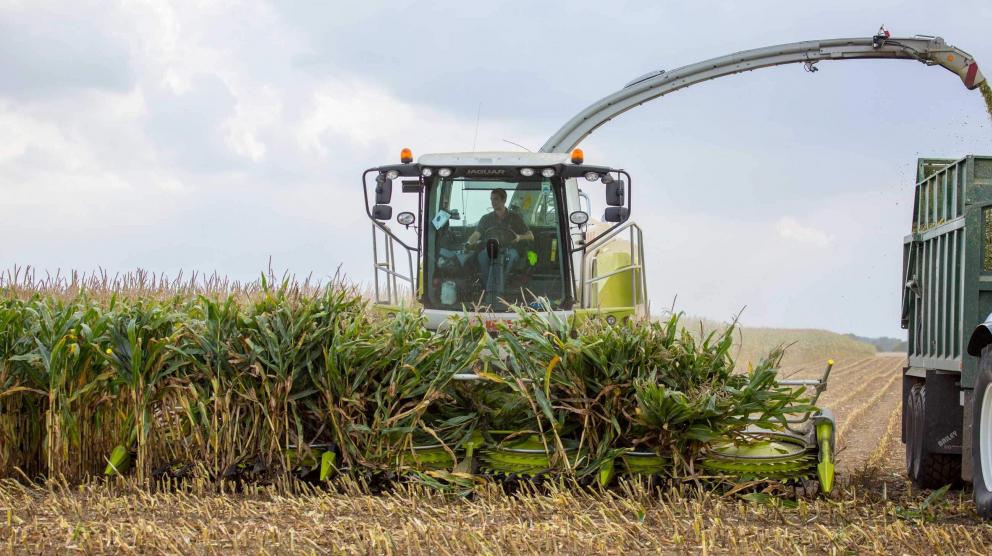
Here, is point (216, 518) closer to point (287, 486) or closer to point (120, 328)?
point (287, 486)

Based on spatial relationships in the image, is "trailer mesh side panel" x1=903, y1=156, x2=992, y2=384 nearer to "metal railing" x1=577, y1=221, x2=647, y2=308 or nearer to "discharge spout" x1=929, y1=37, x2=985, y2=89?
"metal railing" x1=577, y1=221, x2=647, y2=308

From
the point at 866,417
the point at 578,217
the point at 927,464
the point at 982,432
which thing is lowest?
the point at 866,417

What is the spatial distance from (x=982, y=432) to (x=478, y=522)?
2.86m

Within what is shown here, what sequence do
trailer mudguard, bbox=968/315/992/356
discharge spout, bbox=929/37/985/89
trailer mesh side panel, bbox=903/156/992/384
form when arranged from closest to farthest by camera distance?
trailer mudguard, bbox=968/315/992/356
trailer mesh side panel, bbox=903/156/992/384
discharge spout, bbox=929/37/985/89

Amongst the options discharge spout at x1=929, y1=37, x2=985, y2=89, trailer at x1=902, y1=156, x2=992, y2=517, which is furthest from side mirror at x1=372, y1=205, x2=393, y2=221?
discharge spout at x1=929, y1=37, x2=985, y2=89

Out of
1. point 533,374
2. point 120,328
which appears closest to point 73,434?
point 120,328

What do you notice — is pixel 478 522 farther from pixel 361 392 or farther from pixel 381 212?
pixel 381 212

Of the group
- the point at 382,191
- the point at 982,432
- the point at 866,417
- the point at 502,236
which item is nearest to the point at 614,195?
the point at 502,236

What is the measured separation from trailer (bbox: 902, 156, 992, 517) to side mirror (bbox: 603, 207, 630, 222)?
7.63 ft

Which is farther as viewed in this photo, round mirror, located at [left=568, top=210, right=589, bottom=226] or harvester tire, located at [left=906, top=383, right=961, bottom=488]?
round mirror, located at [left=568, top=210, right=589, bottom=226]

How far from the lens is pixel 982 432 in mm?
6074

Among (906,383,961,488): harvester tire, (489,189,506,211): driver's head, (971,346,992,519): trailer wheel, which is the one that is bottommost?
(906,383,961,488): harvester tire

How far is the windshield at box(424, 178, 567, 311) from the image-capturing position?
9.50 meters

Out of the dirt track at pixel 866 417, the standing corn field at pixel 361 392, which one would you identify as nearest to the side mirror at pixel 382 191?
the standing corn field at pixel 361 392
